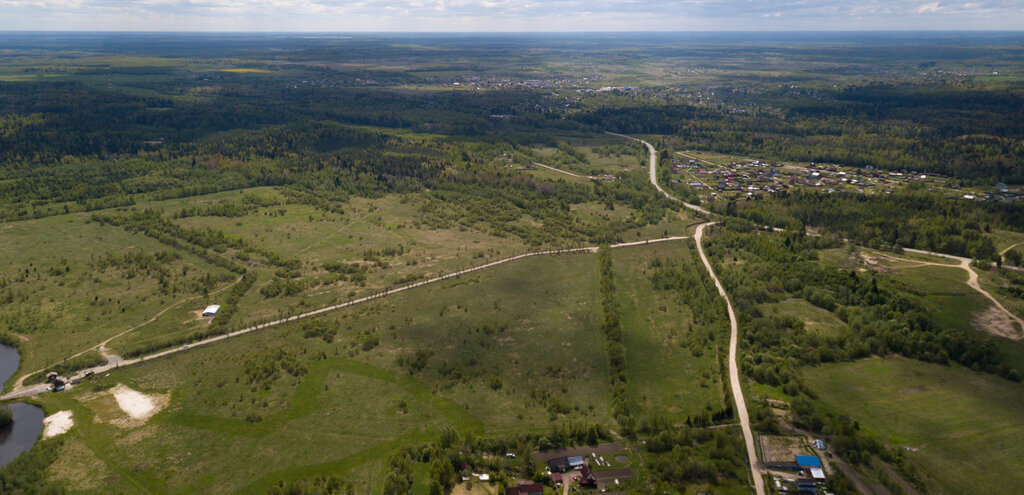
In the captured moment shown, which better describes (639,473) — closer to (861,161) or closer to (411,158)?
(411,158)

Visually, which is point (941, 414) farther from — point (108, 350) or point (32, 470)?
point (108, 350)

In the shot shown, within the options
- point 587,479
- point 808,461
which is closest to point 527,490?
point 587,479

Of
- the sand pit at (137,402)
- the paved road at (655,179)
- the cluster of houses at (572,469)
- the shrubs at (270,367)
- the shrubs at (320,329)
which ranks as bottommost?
the cluster of houses at (572,469)

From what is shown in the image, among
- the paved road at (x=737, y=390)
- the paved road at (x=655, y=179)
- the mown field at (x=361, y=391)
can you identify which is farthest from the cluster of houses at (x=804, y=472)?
the paved road at (x=655, y=179)

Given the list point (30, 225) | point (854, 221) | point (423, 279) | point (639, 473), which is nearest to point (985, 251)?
point (854, 221)

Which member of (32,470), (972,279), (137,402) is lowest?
(32,470)

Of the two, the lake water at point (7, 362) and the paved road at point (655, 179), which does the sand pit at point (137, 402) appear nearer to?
the lake water at point (7, 362)

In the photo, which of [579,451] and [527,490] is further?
[579,451]
